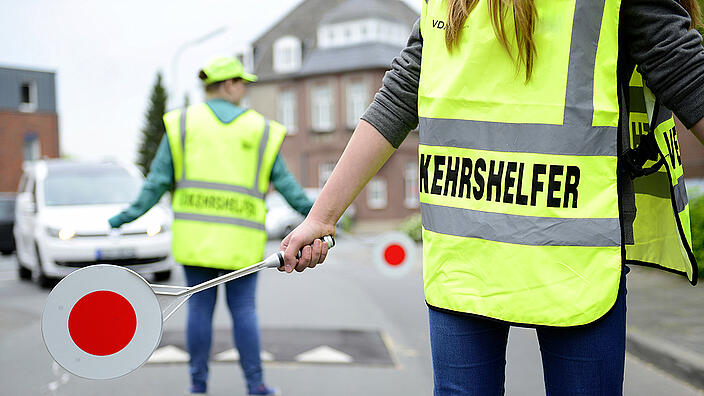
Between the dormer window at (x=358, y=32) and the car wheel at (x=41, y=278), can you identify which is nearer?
the car wheel at (x=41, y=278)

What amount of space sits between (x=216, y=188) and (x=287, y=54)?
3903 cm

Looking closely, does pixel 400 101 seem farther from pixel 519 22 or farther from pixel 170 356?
pixel 170 356

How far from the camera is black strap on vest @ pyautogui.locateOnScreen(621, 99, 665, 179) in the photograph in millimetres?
1713

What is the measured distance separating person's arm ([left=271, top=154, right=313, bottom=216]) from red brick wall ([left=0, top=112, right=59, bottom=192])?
146ft

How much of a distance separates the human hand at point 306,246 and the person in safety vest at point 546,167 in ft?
0.99

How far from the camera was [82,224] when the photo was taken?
10.2 meters

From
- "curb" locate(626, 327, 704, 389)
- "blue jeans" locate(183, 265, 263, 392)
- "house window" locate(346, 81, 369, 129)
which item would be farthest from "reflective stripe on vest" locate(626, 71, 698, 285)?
"house window" locate(346, 81, 369, 129)

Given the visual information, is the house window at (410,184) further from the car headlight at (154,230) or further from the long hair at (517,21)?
the long hair at (517,21)

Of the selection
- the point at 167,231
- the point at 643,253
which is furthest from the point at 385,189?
the point at 643,253

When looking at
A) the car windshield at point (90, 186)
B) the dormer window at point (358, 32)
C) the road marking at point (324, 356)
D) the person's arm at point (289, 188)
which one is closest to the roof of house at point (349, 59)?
the dormer window at point (358, 32)

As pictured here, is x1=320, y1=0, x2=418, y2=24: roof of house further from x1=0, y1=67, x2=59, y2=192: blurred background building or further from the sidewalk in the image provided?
the sidewalk

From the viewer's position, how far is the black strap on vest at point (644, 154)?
1713 millimetres

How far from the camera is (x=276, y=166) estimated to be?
439cm

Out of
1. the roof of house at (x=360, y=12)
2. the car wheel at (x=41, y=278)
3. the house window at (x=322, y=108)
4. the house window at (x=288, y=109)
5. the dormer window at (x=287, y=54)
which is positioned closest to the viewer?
the car wheel at (x=41, y=278)
